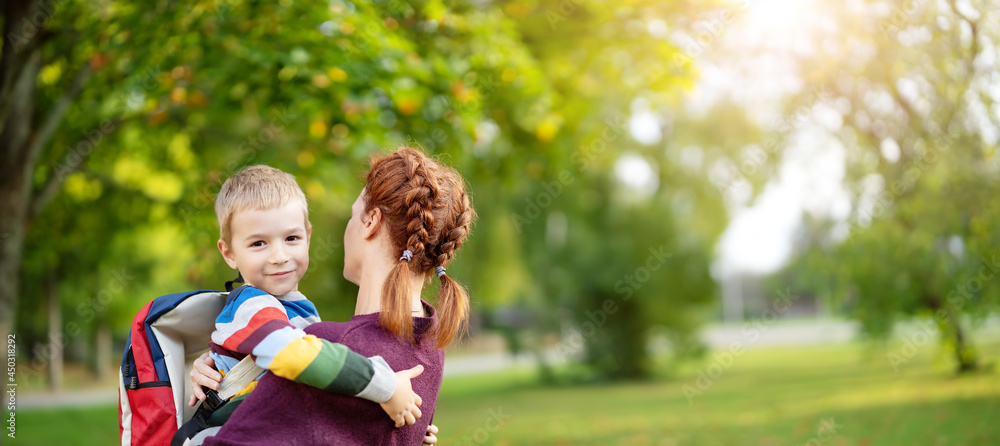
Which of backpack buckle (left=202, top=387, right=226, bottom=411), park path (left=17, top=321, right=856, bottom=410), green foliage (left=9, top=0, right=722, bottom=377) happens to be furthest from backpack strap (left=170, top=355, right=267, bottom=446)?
park path (left=17, top=321, right=856, bottom=410)

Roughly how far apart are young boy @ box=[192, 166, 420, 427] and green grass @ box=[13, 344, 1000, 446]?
8381 millimetres

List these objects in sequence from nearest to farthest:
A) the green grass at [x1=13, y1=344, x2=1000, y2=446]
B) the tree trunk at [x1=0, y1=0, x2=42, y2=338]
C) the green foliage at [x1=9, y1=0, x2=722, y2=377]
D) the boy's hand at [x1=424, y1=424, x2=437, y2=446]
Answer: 1. the boy's hand at [x1=424, y1=424, x2=437, y2=446]
2. the green foliage at [x1=9, y1=0, x2=722, y2=377]
3. the tree trunk at [x1=0, y1=0, x2=42, y2=338]
4. the green grass at [x1=13, y1=344, x2=1000, y2=446]

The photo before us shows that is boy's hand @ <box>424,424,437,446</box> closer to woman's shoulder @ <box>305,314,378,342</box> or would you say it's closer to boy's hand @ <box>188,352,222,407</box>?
woman's shoulder @ <box>305,314,378,342</box>

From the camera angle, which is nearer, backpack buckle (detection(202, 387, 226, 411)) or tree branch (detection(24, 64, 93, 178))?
backpack buckle (detection(202, 387, 226, 411))

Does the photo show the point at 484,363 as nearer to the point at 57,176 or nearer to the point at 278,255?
the point at 57,176

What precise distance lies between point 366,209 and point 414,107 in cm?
366

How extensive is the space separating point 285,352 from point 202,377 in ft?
1.25

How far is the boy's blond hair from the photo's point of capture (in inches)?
80.7

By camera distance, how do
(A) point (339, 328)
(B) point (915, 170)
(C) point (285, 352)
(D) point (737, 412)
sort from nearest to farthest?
(C) point (285, 352), (A) point (339, 328), (B) point (915, 170), (D) point (737, 412)

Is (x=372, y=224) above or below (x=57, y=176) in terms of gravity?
below

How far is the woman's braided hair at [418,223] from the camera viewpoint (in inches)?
76.5

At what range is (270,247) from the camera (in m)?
2.07

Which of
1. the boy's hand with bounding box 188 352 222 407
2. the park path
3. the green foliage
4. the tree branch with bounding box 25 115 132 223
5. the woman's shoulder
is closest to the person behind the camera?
the woman's shoulder

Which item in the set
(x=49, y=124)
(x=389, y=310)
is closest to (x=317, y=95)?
(x=49, y=124)
